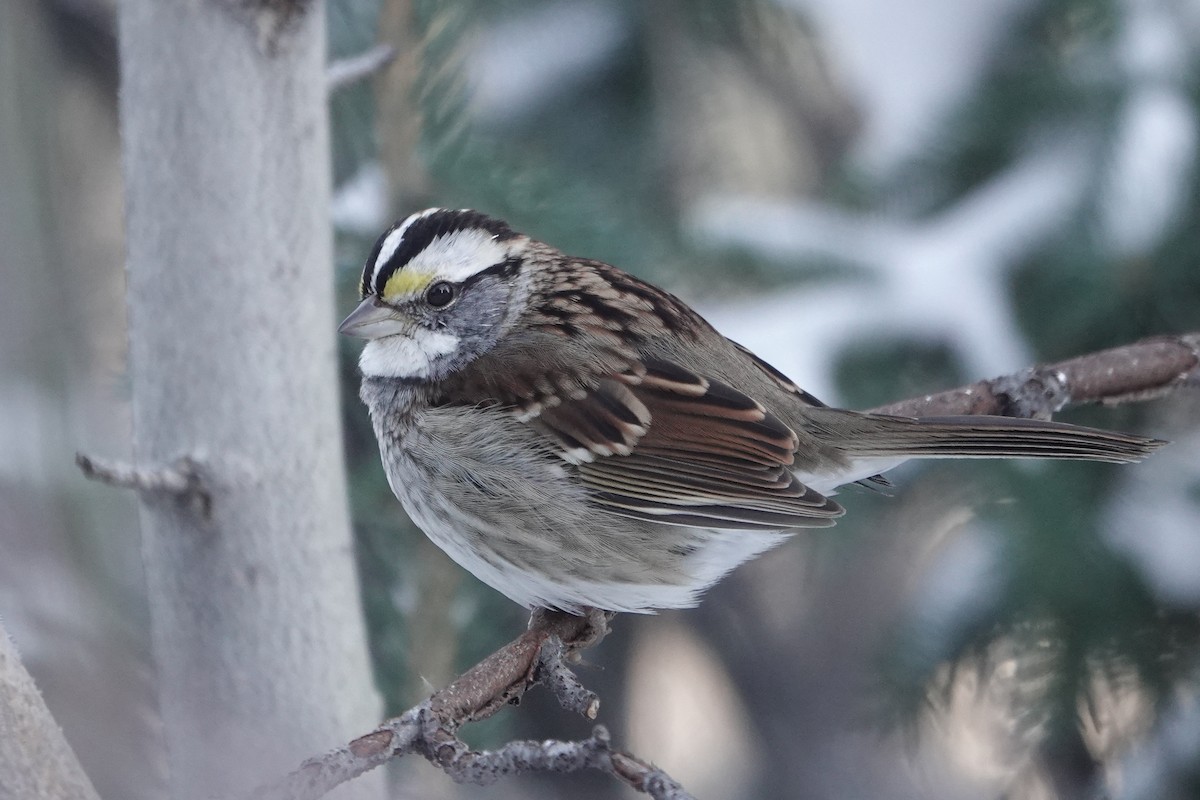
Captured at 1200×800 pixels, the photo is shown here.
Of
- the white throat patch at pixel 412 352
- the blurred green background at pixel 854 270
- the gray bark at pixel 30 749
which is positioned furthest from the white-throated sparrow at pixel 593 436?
the gray bark at pixel 30 749

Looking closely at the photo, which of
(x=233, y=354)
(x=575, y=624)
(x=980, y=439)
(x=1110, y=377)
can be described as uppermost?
(x=233, y=354)

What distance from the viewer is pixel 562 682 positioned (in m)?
1.96

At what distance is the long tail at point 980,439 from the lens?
2346mm

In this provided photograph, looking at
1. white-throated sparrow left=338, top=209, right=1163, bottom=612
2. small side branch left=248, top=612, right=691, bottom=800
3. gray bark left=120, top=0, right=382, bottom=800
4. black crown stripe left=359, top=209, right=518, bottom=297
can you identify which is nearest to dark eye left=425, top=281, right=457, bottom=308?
white-throated sparrow left=338, top=209, right=1163, bottom=612

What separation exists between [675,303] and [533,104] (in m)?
1.32

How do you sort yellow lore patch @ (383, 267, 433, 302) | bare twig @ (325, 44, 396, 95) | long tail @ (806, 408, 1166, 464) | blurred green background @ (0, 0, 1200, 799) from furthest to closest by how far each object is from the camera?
1. blurred green background @ (0, 0, 1200, 799)
2. yellow lore patch @ (383, 267, 433, 302)
3. long tail @ (806, 408, 1166, 464)
4. bare twig @ (325, 44, 396, 95)

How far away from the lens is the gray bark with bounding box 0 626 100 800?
152 cm

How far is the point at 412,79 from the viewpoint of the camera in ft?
9.58

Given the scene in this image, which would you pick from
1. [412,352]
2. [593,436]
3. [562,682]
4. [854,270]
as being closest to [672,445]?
[593,436]

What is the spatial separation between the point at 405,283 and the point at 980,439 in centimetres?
115

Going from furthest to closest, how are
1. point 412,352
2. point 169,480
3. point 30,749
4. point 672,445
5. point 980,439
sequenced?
1. point 412,352
2. point 672,445
3. point 980,439
4. point 169,480
5. point 30,749

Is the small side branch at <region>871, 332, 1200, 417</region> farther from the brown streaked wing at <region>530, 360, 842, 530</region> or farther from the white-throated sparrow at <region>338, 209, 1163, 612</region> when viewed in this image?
the brown streaked wing at <region>530, 360, 842, 530</region>

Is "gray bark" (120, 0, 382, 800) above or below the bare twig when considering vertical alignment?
below

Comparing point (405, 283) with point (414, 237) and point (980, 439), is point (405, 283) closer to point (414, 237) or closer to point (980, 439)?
point (414, 237)
